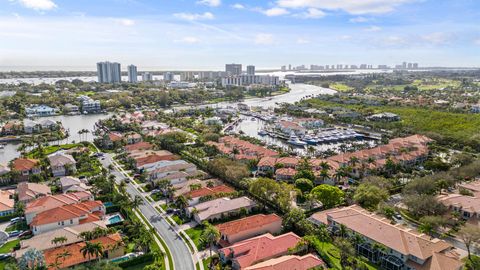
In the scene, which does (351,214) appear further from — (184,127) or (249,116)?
(249,116)

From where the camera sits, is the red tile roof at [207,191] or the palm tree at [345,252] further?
the red tile roof at [207,191]

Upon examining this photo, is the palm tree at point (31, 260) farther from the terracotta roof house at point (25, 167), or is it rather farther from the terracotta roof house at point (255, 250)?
the terracotta roof house at point (25, 167)

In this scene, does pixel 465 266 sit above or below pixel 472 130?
below

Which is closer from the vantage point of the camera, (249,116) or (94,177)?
(94,177)

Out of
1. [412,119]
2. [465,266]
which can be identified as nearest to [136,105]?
[412,119]

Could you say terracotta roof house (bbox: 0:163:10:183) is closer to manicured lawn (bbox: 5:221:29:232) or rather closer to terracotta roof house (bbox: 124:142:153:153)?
manicured lawn (bbox: 5:221:29:232)

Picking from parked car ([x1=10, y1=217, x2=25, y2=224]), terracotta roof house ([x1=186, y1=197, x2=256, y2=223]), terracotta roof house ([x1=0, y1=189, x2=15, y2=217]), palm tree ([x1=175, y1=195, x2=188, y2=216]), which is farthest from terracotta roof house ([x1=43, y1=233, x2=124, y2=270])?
terracotta roof house ([x1=0, y1=189, x2=15, y2=217])

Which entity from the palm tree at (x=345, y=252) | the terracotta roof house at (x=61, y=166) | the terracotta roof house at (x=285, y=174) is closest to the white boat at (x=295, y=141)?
the terracotta roof house at (x=285, y=174)
